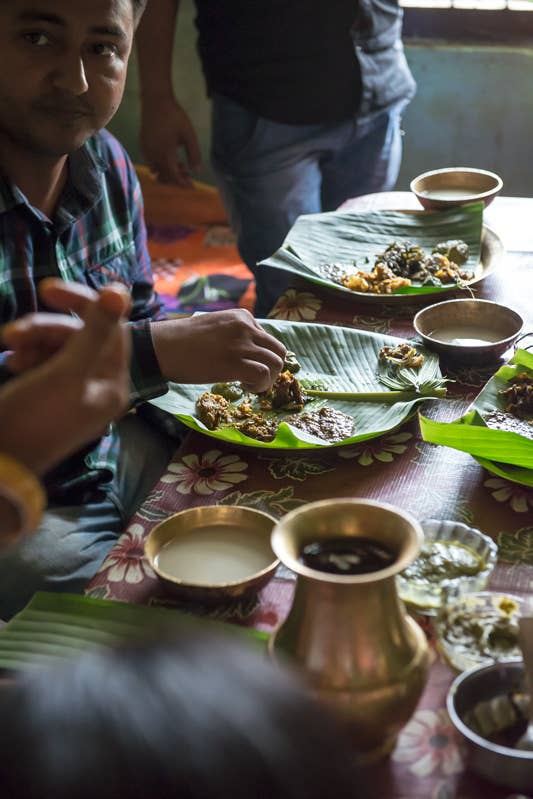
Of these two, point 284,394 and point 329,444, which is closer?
point 329,444

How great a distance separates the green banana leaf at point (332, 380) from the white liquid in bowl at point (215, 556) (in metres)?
0.27

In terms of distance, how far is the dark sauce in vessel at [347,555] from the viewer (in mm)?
1035

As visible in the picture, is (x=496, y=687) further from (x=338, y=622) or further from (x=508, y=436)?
(x=508, y=436)

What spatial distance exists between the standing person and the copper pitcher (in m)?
2.08

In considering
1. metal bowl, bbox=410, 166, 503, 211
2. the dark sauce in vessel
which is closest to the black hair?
metal bowl, bbox=410, 166, 503, 211

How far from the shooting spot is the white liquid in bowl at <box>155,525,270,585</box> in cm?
130

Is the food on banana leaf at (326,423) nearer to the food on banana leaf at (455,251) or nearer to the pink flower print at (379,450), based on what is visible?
the pink flower print at (379,450)

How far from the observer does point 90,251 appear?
2.07 metres

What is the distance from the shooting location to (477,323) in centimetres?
204

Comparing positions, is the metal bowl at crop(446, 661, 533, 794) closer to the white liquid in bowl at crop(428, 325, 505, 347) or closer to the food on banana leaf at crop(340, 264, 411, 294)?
the white liquid in bowl at crop(428, 325, 505, 347)

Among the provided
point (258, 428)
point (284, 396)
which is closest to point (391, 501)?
point (258, 428)

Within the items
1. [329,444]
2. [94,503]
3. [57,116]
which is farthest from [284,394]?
[57,116]

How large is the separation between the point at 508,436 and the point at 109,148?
120cm

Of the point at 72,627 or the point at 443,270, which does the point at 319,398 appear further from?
the point at 72,627
